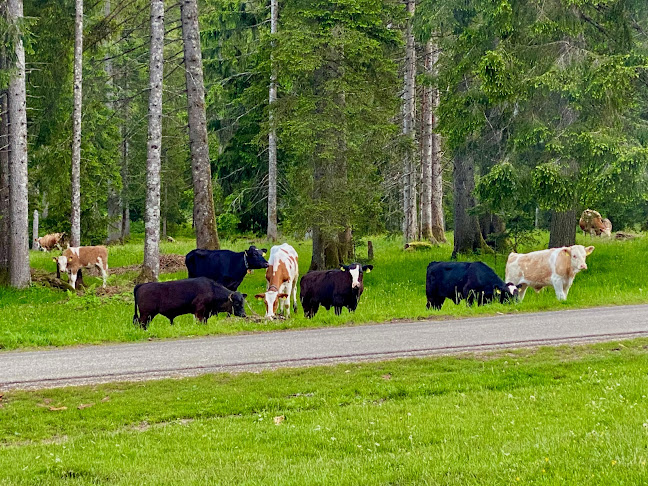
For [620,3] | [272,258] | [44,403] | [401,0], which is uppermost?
[401,0]

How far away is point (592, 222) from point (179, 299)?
89.5ft

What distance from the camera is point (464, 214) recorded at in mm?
28766

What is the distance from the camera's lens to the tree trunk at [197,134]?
78.6ft

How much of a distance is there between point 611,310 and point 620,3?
33.7ft

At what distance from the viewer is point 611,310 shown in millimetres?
17766

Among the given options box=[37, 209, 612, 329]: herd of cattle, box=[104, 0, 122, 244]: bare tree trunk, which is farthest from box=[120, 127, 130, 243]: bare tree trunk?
box=[37, 209, 612, 329]: herd of cattle

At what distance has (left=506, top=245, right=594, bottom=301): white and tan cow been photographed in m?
19.5

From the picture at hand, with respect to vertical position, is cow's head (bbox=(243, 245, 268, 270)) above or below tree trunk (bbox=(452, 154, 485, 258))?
below

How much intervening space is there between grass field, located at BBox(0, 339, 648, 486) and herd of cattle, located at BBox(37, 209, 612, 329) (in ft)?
16.8

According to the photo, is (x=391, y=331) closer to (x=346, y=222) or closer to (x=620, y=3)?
(x=346, y=222)

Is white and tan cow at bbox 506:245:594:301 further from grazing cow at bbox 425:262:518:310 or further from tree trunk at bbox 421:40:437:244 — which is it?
tree trunk at bbox 421:40:437:244

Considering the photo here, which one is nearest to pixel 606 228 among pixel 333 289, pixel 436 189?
pixel 436 189

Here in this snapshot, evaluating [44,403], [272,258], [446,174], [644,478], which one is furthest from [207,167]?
[446,174]

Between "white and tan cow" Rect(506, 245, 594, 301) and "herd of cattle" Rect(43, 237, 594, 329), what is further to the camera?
"white and tan cow" Rect(506, 245, 594, 301)
